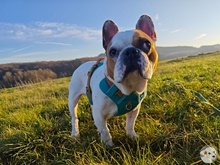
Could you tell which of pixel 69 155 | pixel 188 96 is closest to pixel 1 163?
pixel 69 155

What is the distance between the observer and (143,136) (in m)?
3.08

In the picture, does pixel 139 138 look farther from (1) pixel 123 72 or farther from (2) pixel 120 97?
(1) pixel 123 72

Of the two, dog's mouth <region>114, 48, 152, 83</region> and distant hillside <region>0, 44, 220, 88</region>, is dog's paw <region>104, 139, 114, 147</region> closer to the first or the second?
dog's mouth <region>114, 48, 152, 83</region>

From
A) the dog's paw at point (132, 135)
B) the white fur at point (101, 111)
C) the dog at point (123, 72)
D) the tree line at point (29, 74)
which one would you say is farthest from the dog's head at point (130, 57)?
the tree line at point (29, 74)

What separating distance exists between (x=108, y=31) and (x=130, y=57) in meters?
0.66

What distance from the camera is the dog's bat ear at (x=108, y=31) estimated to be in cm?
299

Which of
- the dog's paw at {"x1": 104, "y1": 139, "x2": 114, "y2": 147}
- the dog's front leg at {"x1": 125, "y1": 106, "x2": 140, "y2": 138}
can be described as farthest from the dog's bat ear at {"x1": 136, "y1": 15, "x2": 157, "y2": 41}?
the dog's paw at {"x1": 104, "y1": 139, "x2": 114, "y2": 147}

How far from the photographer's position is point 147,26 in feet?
9.98

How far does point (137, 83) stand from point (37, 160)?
143 cm

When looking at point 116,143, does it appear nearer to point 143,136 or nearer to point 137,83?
point 143,136

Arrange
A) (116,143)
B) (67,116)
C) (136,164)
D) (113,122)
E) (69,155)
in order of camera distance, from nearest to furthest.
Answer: (136,164)
(69,155)
(116,143)
(113,122)
(67,116)

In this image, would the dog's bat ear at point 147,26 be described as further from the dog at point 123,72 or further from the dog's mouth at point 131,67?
the dog's mouth at point 131,67

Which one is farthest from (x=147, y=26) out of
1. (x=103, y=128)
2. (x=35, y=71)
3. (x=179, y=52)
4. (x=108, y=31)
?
(x=179, y=52)

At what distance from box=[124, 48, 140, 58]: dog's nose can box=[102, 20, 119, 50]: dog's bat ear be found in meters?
0.55
